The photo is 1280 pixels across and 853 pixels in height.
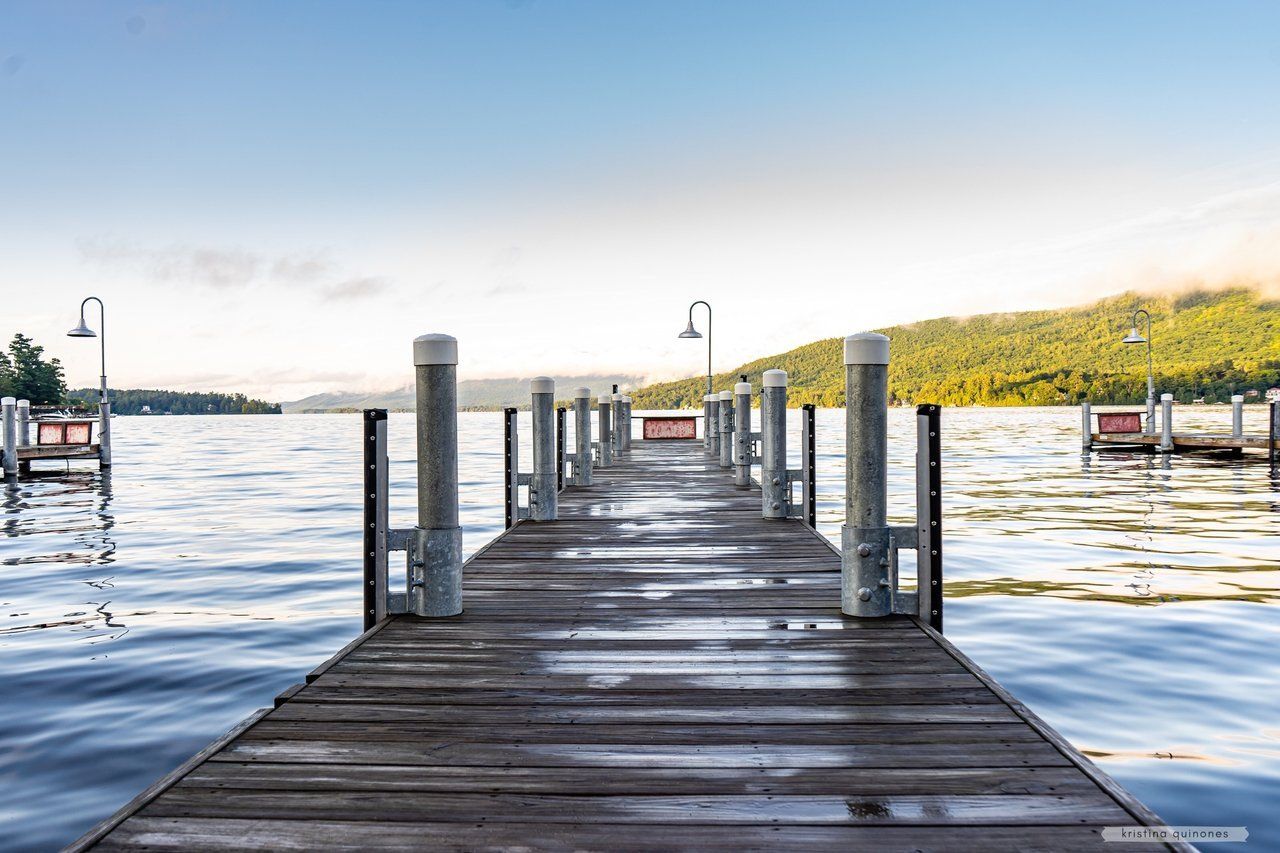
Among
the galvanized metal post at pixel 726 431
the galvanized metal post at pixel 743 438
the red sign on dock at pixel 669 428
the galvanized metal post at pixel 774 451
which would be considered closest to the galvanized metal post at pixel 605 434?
the galvanized metal post at pixel 726 431

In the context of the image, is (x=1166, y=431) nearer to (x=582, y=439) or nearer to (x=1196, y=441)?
(x=1196, y=441)

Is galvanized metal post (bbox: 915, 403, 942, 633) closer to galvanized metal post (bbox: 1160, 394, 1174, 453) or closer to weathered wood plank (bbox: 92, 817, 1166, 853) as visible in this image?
weathered wood plank (bbox: 92, 817, 1166, 853)

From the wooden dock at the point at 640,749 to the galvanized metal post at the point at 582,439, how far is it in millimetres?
8567

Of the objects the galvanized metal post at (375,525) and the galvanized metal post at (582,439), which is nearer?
the galvanized metal post at (375,525)

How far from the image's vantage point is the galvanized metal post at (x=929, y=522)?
196 inches

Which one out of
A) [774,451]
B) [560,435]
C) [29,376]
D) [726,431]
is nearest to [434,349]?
[774,451]

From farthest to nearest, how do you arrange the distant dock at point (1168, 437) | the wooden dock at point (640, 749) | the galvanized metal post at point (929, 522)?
the distant dock at point (1168, 437) → the galvanized metal post at point (929, 522) → the wooden dock at point (640, 749)

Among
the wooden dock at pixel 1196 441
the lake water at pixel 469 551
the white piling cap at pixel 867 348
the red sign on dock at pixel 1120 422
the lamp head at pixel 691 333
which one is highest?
the lamp head at pixel 691 333

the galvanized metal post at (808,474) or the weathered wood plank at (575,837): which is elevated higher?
the galvanized metal post at (808,474)

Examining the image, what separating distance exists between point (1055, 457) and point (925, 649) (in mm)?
29418

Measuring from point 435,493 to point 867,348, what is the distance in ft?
9.43

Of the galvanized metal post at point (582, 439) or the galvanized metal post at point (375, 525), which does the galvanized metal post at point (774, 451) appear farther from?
the galvanized metal post at point (375, 525)

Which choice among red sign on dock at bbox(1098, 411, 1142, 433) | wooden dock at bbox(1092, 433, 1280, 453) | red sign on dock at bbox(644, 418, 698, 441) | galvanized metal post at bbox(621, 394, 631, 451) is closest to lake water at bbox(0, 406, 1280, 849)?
galvanized metal post at bbox(621, 394, 631, 451)

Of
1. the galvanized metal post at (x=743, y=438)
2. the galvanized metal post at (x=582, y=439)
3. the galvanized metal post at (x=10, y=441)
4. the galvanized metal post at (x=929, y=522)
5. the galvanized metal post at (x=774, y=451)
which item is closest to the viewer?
the galvanized metal post at (x=929, y=522)
